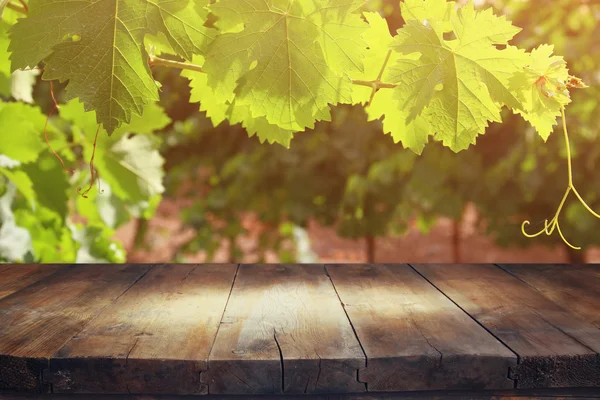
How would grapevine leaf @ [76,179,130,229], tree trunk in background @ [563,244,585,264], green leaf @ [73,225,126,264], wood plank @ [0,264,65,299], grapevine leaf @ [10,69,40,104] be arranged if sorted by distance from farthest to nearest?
tree trunk in background @ [563,244,585,264]
green leaf @ [73,225,126,264]
grapevine leaf @ [76,179,130,229]
grapevine leaf @ [10,69,40,104]
wood plank @ [0,264,65,299]

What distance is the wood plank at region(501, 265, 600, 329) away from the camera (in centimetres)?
130

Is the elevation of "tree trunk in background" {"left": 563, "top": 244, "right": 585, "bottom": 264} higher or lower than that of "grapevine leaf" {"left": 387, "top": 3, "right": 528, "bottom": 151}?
lower

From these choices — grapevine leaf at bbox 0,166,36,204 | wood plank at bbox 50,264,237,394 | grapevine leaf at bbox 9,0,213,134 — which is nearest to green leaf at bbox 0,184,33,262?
grapevine leaf at bbox 0,166,36,204

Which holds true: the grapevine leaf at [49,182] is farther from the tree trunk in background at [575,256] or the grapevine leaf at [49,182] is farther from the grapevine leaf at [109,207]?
the tree trunk in background at [575,256]

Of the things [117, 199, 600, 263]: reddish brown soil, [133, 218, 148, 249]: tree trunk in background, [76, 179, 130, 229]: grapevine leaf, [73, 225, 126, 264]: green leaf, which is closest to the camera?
[76, 179, 130, 229]: grapevine leaf

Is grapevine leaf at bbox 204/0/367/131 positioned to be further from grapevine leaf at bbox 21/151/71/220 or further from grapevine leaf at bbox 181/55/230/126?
grapevine leaf at bbox 21/151/71/220

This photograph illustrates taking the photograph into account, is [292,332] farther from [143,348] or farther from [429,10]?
[429,10]

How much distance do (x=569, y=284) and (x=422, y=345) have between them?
61 centimetres

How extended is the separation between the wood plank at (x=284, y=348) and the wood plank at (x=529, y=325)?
0.25 m

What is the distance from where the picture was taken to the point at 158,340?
1055mm

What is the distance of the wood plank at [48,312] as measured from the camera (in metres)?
0.98

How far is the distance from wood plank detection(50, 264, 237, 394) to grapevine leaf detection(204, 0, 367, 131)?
1.30 ft

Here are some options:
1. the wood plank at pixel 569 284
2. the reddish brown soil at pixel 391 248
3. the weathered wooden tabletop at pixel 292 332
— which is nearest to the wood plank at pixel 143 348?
the weathered wooden tabletop at pixel 292 332

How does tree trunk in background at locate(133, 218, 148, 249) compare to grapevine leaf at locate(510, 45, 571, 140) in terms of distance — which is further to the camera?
tree trunk in background at locate(133, 218, 148, 249)
